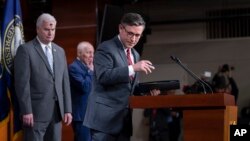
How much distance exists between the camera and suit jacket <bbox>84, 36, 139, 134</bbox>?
253 centimetres

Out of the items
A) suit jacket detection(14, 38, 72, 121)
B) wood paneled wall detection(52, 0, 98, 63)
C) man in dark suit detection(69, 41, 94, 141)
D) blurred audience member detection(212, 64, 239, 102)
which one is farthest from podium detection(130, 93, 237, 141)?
blurred audience member detection(212, 64, 239, 102)

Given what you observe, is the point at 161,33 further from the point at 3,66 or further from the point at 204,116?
the point at 204,116

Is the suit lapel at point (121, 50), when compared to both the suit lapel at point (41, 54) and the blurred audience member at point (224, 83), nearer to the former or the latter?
the suit lapel at point (41, 54)

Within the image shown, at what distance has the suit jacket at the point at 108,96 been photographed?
8.30ft

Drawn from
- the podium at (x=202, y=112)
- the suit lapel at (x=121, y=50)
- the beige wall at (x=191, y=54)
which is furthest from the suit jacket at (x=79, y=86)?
the beige wall at (x=191, y=54)

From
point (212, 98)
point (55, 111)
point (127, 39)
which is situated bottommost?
point (55, 111)

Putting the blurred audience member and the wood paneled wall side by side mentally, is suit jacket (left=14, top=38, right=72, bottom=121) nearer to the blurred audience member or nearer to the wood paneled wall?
the wood paneled wall

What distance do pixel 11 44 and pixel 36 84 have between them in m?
0.55

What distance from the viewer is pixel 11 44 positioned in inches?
147

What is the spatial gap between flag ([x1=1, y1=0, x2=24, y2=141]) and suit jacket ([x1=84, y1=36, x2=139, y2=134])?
48.0 inches

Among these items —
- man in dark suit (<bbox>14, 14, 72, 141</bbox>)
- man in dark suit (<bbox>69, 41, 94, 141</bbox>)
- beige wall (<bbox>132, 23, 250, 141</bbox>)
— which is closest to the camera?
man in dark suit (<bbox>14, 14, 72, 141</bbox>)

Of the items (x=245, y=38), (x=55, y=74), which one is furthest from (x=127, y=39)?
(x=245, y=38)

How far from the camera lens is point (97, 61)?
8.46 ft

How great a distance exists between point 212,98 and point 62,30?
454 cm
